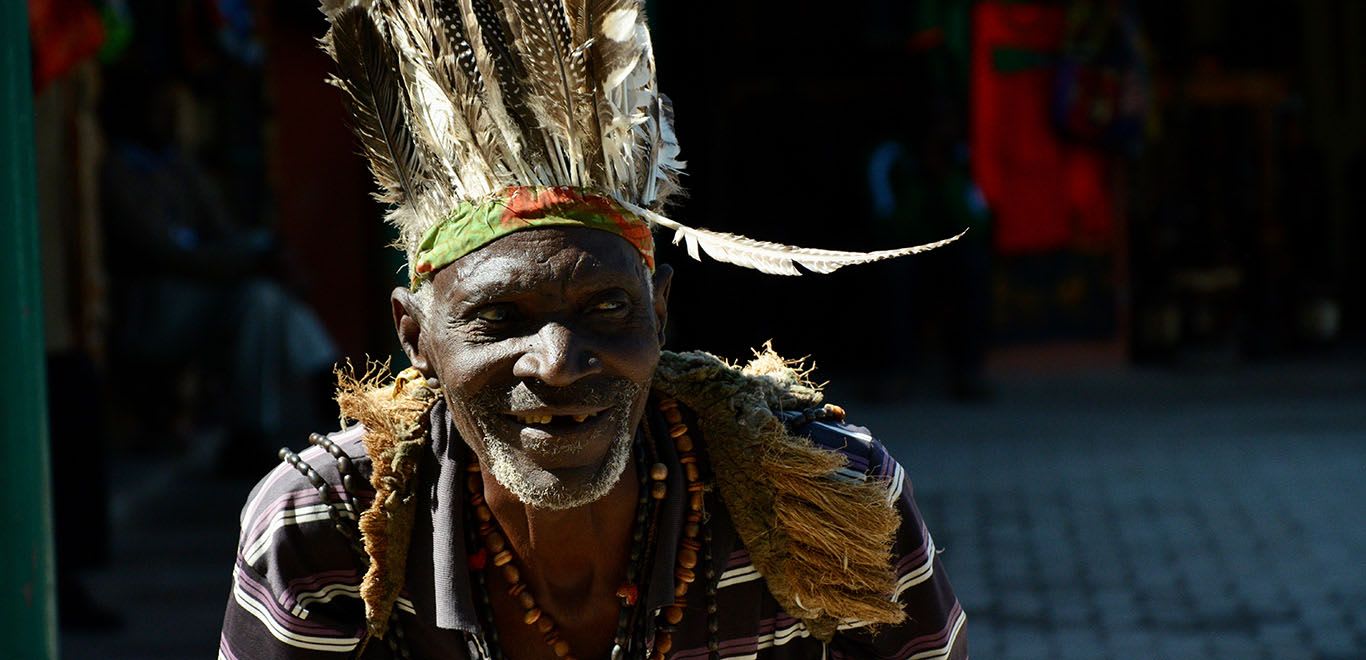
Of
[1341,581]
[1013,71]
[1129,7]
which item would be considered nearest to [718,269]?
[1013,71]

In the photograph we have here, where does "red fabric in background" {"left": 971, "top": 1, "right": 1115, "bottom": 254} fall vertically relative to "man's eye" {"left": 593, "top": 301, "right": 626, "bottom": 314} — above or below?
below

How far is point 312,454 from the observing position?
2.57 m

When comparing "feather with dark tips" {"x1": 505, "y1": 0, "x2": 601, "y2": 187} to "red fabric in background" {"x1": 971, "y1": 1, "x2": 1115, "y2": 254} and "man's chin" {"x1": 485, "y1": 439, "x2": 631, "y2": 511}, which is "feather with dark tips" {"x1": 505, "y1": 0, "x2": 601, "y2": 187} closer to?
"man's chin" {"x1": 485, "y1": 439, "x2": 631, "y2": 511}

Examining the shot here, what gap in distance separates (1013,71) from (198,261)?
4995 mm

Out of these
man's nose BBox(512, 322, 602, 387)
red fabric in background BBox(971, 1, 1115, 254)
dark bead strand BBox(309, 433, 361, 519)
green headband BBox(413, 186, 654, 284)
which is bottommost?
red fabric in background BBox(971, 1, 1115, 254)

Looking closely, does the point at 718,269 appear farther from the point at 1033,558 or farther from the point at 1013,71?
the point at 1033,558

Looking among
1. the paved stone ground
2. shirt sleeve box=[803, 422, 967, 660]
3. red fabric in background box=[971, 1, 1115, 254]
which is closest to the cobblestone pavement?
the paved stone ground

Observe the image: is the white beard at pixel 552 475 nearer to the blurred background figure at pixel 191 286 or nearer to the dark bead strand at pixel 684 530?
the dark bead strand at pixel 684 530

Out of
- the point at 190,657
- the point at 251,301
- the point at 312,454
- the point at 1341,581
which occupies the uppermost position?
the point at 312,454

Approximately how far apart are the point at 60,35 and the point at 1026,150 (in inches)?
240

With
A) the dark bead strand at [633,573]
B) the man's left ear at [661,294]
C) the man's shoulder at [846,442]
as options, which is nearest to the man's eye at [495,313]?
the man's left ear at [661,294]

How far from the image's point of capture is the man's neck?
2.48m

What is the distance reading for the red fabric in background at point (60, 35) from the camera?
5.57m

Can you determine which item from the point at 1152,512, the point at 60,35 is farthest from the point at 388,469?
the point at 1152,512
